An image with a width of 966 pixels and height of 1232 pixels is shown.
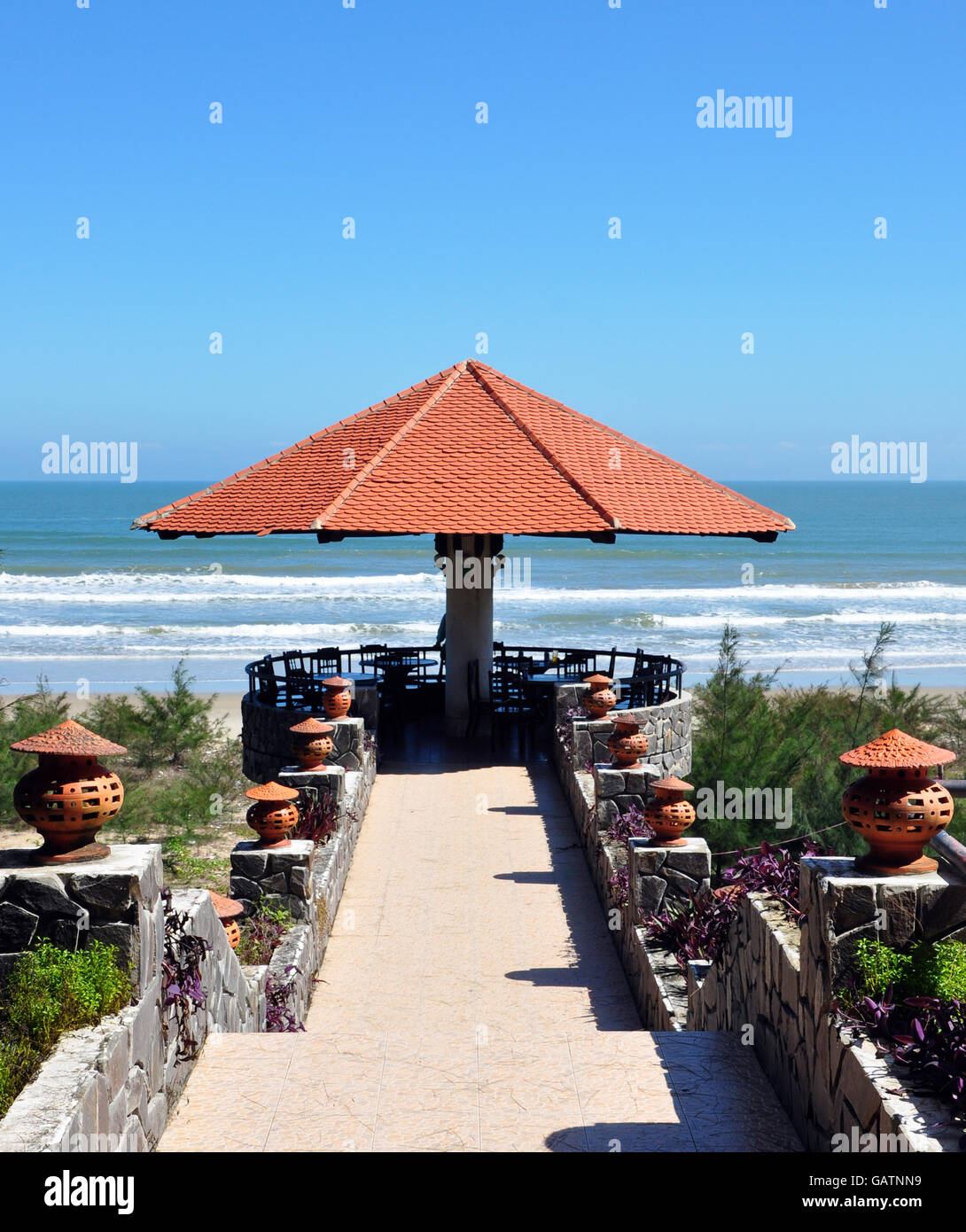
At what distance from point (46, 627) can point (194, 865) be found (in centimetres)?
2766

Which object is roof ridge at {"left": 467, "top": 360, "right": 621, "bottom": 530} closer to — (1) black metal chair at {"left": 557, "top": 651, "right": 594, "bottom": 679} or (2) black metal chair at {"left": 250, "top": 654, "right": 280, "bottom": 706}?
(1) black metal chair at {"left": 557, "top": 651, "right": 594, "bottom": 679}

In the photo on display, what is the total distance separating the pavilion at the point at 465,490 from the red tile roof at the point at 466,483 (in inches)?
0.8

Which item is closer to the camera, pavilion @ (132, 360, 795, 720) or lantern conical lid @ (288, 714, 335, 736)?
lantern conical lid @ (288, 714, 335, 736)

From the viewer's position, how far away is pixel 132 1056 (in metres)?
4.32

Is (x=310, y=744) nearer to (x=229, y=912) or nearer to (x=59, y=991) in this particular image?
(x=229, y=912)

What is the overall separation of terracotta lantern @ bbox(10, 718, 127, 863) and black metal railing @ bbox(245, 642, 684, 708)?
350 inches

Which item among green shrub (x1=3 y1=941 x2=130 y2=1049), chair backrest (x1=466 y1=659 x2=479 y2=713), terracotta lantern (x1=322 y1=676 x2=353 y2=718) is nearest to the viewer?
green shrub (x1=3 y1=941 x2=130 y2=1049)

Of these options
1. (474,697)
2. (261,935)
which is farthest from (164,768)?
(261,935)

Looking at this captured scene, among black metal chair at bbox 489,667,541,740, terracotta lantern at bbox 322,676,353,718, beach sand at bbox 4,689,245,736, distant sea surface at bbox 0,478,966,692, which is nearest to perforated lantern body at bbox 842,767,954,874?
terracotta lantern at bbox 322,676,353,718

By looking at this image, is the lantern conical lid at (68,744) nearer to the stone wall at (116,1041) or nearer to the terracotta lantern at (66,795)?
the terracotta lantern at (66,795)

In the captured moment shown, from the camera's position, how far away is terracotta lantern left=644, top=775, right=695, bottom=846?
802 centimetres

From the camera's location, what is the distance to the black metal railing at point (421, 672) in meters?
14.4

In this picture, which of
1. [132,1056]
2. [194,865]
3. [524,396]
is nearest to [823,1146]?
[132,1056]

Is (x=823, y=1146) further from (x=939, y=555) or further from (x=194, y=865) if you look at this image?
(x=939, y=555)
